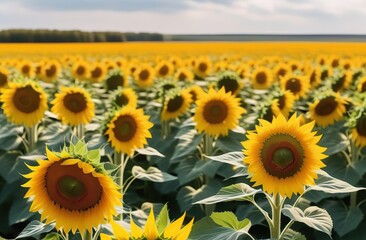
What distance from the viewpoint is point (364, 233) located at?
15.7 feet

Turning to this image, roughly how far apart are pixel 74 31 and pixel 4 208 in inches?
1667

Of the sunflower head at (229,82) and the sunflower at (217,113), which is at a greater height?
the sunflower at (217,113)

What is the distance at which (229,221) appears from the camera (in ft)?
9.58

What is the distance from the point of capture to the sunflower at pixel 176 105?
6.31 metres

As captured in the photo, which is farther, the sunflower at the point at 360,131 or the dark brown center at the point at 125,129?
the sunflower at the point at 360,131

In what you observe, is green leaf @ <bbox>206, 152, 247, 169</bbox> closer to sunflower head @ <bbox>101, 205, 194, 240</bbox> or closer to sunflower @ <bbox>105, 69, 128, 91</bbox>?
sunflower head @ <bbox>101, 205, 194, 240</bbox>

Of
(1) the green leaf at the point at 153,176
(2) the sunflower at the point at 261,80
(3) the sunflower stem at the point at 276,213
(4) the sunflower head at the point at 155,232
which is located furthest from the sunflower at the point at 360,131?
(2) the sunflower at the point at 261,80

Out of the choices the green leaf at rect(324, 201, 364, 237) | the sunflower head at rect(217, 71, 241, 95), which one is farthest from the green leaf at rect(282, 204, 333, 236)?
the sunflower head at rect(217, 71, 241, 95)

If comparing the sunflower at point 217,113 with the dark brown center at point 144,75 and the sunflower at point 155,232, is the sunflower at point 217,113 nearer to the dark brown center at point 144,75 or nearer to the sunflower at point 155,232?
the sunflower at point 155,232

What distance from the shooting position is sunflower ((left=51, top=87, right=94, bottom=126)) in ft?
18.6

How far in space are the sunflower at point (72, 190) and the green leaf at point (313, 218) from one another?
2.80 feet

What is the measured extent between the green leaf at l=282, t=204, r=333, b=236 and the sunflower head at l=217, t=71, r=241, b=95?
4.58m

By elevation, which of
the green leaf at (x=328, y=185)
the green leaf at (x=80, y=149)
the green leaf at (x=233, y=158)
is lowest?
the green leaf at (x=328, y=185)

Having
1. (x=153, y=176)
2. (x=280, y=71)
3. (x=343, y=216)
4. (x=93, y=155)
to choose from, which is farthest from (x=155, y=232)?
(x=280, y=71)
